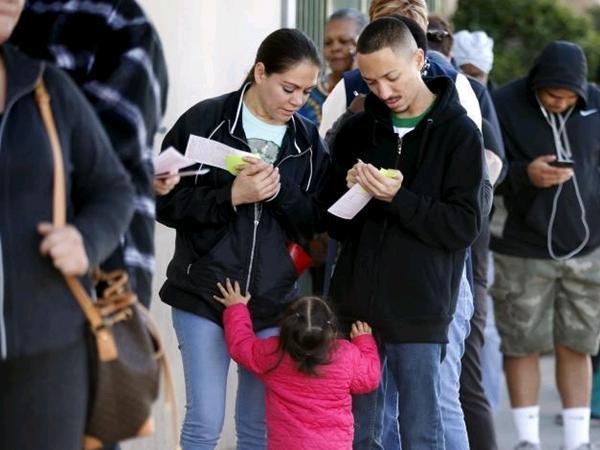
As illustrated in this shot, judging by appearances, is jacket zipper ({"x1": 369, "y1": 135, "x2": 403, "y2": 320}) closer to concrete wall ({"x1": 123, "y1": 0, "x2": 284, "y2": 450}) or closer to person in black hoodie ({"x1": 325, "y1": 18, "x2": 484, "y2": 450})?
person in black hoodie ({"x1": 325, "y1": 18, "x2": 484, "y2": 450})

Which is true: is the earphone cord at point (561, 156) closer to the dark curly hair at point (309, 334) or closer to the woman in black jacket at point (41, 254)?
the dark curly hair at point (309, 334)

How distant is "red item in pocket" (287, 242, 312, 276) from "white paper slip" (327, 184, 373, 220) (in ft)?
0.72

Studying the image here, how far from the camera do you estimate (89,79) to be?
3.85 metres

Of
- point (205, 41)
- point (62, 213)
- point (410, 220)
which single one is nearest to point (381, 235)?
point (410, 220)

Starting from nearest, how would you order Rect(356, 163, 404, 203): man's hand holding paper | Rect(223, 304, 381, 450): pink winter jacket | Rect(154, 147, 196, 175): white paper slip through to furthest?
1. Rect(154, 147, 196, 175): white paper slip
2. Rect(356, 163, 404, 203): man's hand holding paper
3. Rect(223, 304, 381, 450): pink winter jacket

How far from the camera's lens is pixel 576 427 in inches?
300

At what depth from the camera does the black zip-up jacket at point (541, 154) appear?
745cm

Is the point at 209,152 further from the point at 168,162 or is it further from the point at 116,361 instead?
the point at 116,361

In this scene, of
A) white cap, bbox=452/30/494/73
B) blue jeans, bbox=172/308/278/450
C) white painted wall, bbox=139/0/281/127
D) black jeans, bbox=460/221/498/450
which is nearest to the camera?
blue jeans, bbox=172/308/278/450

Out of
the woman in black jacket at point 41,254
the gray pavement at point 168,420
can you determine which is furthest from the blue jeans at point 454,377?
the woman in black jacket at point 41,254

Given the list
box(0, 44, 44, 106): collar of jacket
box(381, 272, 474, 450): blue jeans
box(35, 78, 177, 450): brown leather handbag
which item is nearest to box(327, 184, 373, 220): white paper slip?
box(381, 272, 474, 450): blue jeans

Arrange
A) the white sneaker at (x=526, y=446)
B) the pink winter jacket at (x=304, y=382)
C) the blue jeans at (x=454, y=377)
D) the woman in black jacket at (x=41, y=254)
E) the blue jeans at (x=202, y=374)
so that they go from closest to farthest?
the woman in black jacket at (x=41, y=254) < the pink winter jacket at (x=304, y=382) < the blue jeans at (x=202, y=374) < the blue jeans at (x=454, y=377) < the white sneaker at (x=526, y=446)

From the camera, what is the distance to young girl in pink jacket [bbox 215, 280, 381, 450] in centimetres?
507

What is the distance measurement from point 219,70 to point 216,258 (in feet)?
5.16
